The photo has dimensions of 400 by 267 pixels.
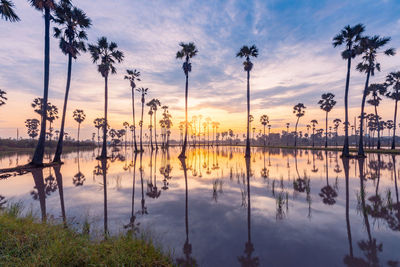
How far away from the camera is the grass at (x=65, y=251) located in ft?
11.3

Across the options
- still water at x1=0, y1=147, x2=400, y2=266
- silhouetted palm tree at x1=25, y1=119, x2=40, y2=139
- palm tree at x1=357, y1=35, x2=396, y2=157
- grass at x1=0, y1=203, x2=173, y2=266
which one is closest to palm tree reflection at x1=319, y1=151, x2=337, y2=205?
still water at x1=0, y1=147, x2=400, y2=266

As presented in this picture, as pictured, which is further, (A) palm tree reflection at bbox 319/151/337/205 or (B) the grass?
(A) palm tree reflection at bbox 319/151/337/205

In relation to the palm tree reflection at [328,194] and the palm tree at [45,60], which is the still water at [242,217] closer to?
the palm tree reflection at [328,194]

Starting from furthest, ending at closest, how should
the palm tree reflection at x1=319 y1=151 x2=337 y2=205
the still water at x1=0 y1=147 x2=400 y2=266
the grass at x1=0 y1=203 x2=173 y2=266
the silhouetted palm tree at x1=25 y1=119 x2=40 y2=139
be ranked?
the silhouetted palm tree at x1=25 y1=119 x2=40 y2=139 < the palm tree reflection at x1=319 y1=151 x2=337 y2=205 < the still water at x1=0 y1=147 x2=400 y2=266 < the grass at x1=0 y1=203 x2=173 y2=266

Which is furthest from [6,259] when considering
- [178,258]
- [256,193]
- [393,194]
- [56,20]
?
[56,20]

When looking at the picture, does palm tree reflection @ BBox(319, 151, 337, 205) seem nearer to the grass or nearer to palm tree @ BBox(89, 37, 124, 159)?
the grass

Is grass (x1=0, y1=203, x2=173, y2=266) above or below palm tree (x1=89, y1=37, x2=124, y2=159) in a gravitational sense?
below

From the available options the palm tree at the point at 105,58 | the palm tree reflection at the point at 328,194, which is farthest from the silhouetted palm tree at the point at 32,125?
the palm tree reflection at the point at 328,194

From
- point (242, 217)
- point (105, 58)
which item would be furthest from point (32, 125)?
point (242, 217)

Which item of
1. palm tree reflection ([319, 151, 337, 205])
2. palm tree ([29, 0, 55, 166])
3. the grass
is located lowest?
palm tree reflection ([319, 151, 337, 205])

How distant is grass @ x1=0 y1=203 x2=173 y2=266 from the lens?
11.3 feet

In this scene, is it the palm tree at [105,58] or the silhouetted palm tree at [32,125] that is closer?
the palm tree at [105,58]

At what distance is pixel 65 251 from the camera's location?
142 inches

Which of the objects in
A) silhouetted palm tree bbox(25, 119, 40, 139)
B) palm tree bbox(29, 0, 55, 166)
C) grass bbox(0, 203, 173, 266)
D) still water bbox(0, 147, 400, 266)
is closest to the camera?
grass bbox(0, 203, 173, 266)
